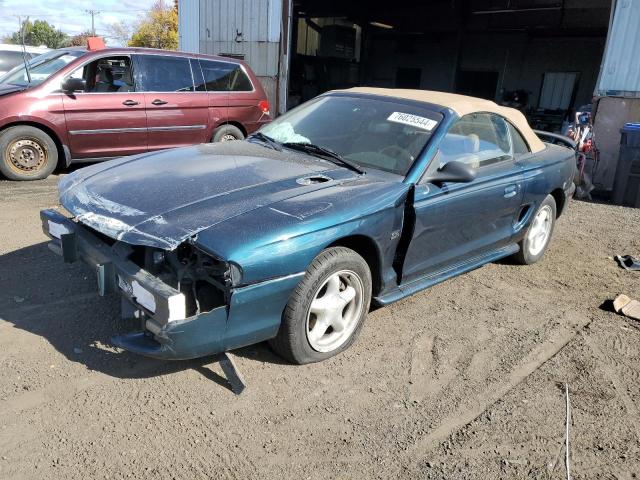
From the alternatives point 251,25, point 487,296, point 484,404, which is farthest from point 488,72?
point 484,404

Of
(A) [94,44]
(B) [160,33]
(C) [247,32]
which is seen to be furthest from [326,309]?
(B) [160,33]

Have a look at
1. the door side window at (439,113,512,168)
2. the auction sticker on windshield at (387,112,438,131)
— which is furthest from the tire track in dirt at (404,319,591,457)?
the auction sticker on windshield at (387,112,438,131)

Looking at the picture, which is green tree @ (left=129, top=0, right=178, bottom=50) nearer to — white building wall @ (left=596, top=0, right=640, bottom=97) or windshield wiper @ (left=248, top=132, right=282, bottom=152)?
white building wall @ (left=596, top=0, right=640, bottom=97)

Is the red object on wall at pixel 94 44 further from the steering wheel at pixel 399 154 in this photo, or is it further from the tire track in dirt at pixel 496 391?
the tire track in dirt at pixel 496 391

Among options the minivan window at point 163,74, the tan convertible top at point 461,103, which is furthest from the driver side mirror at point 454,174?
the minivan window at point 163,74

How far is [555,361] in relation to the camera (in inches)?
131

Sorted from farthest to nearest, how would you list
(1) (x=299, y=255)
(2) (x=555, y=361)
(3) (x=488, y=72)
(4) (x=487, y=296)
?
(3) (x=488, y=72), (4) (x=487, y=296), (2) (x=555, y=361), (1) (x=299, y=255)

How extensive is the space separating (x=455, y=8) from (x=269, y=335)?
741 inches

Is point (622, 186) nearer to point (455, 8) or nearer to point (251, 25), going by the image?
point (251, 25)

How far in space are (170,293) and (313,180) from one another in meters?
1.20

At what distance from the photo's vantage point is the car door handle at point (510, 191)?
4.07 m

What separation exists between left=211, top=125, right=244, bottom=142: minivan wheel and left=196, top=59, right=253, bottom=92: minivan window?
0.58 metres

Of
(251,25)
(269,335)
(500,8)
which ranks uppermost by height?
(500,8)

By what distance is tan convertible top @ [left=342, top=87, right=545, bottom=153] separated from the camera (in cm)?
388
